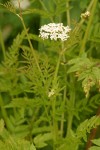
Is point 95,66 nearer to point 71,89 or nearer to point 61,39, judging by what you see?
point 61,39

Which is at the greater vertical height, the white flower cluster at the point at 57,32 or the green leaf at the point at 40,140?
the white flower cluster at the point at 57,32

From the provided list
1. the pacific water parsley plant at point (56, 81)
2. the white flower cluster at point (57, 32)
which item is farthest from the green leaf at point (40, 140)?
the white flower cluster at point (57, 32)

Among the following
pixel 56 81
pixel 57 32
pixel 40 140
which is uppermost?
pixel 57 32

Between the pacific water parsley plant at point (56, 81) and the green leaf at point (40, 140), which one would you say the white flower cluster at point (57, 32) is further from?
the green leaf at point (40, 140)

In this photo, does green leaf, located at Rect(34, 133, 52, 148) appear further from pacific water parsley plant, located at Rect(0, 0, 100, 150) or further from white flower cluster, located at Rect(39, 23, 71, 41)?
white flower cluster, located at Rect(39, 23, 71, 41)

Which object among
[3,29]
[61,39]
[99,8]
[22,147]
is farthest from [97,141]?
[3,29]

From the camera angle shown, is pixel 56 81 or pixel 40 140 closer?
pixel 56 81

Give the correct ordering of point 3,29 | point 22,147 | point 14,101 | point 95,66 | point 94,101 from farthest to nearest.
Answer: point 3,29, point 94,101, point 14,101, point 95,66, point 22,147

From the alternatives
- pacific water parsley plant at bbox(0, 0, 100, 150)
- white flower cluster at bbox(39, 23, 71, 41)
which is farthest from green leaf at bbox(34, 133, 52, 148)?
white flower cluster at bbox(39, 23, 71, 41)

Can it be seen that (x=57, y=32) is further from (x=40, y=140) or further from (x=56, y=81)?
(x=40, y=140)

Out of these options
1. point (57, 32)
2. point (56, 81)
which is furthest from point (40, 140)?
point (57, 32)

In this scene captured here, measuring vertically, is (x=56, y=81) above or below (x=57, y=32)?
below
